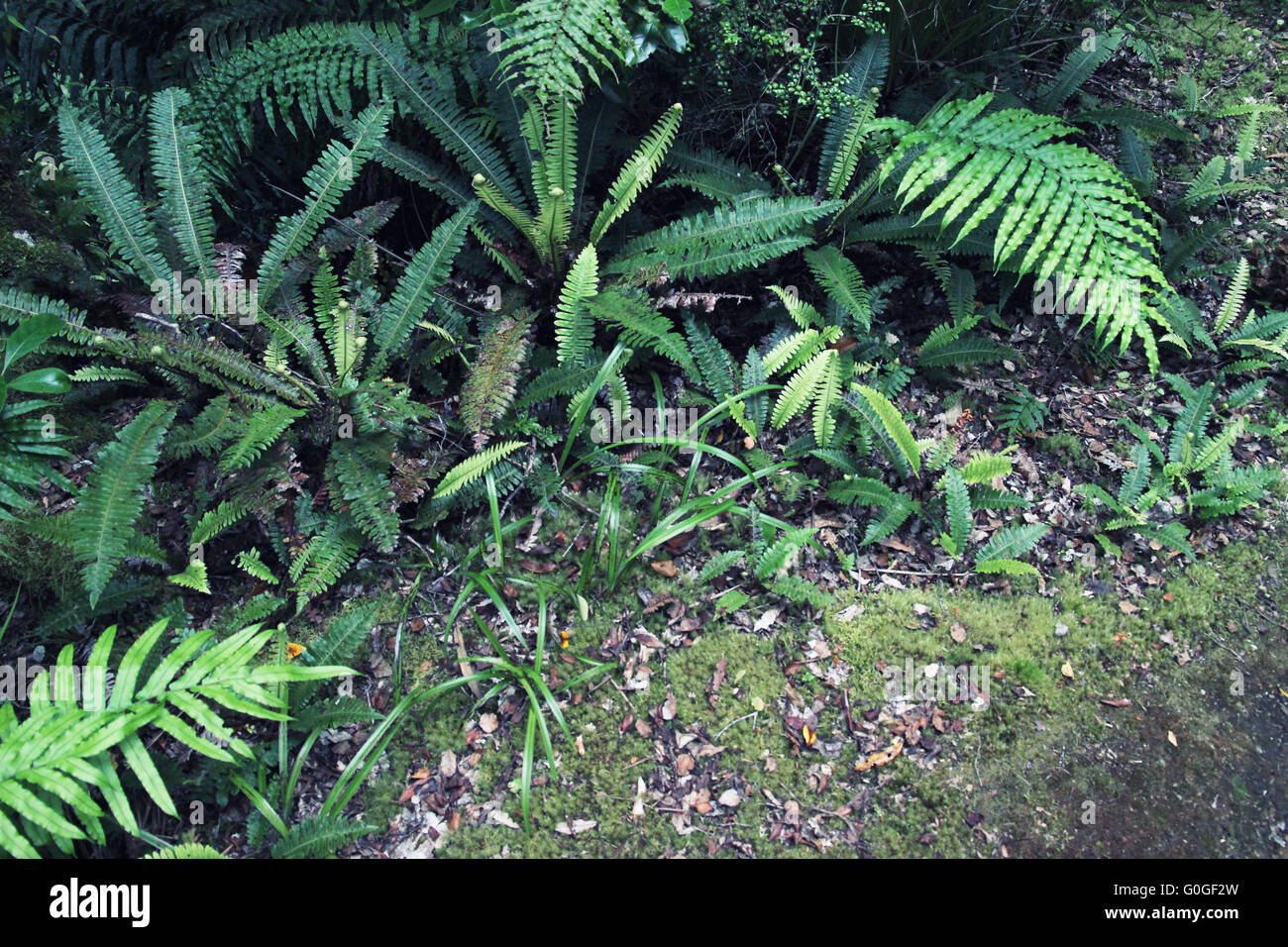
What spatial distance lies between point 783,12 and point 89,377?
3.61 metres

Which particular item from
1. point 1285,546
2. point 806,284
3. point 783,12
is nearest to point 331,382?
point 806,284

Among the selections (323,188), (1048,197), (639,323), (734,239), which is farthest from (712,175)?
(323,188)

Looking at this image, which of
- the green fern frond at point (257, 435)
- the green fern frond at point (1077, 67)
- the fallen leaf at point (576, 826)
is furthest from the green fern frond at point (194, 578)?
the green fern frond at point (1077, 67)

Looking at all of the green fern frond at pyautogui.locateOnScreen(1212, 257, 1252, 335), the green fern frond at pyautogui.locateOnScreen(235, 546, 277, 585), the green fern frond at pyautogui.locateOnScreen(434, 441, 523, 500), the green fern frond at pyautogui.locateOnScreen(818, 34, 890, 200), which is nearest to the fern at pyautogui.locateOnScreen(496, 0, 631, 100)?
the green fern frond at pyautogui.locateOnScreen(818, 34, 890, 200)

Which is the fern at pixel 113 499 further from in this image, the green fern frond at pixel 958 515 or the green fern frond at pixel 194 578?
the green fern frond at pixel 958 515

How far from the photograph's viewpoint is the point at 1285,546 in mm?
3328

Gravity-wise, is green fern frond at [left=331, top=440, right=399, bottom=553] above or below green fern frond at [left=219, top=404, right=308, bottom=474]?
below

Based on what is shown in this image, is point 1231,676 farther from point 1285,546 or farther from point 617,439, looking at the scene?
point 617,439

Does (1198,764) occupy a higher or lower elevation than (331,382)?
lower

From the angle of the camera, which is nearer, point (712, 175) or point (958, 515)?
point (958, 515)

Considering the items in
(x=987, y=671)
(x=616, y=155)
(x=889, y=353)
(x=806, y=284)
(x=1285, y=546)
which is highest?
(x=616, y=155)

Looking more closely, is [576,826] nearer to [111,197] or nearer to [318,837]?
[318,837]

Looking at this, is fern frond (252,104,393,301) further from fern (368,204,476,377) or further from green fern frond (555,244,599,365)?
green fern frond (555,244,599,365)

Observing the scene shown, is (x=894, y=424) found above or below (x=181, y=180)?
below
